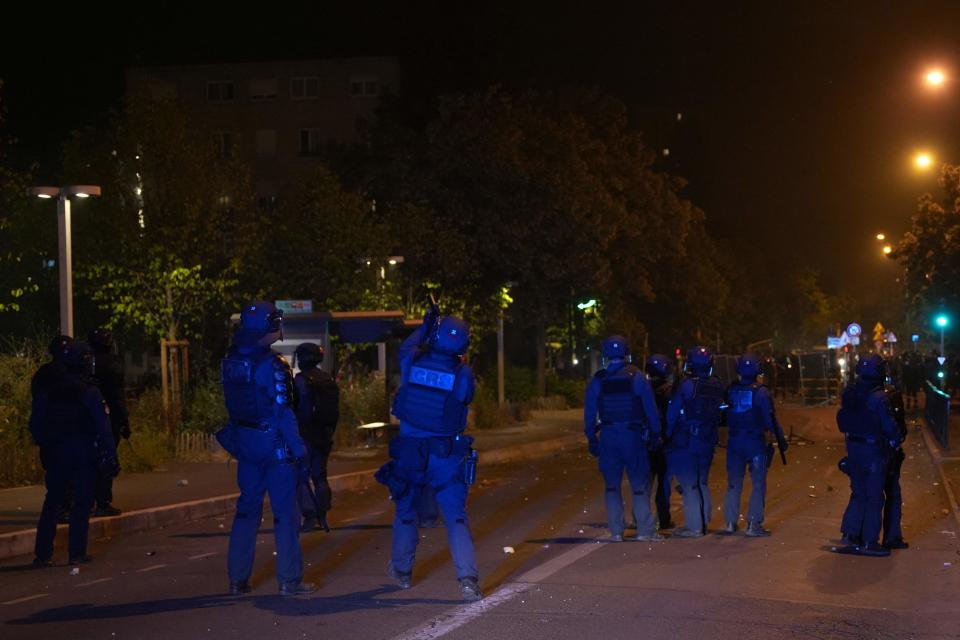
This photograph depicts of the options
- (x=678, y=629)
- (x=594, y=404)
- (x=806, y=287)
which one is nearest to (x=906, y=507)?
(x=594, y=404)

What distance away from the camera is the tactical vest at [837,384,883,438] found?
10.7 metres

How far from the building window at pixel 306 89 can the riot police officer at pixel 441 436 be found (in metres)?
59.7

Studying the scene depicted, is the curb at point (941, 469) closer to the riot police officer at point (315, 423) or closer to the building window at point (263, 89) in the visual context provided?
the riot police officer at point (315, 423)

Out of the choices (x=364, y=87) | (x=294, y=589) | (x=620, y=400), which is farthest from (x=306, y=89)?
(x=294, y=589)

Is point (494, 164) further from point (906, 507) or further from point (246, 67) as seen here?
point (246, 67)

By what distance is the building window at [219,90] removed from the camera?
66.9m

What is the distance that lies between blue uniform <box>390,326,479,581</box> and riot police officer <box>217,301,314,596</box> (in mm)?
720

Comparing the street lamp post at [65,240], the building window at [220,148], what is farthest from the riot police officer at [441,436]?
the building window at [220,148]

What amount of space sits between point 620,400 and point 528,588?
231cm

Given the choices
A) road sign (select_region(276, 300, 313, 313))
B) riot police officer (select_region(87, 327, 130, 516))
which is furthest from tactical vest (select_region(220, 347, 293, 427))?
road sign (select_region(276, 300, 313, 313))

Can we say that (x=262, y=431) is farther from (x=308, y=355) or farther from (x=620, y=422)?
(x=308, y=355)

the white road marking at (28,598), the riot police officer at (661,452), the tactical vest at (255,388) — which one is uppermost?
the tactical vest at (255,388)

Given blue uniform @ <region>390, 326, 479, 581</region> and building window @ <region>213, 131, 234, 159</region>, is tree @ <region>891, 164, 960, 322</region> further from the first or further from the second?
blue uniform @ <region>390, 326, 479, 581</region>

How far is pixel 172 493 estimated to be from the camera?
15.4 m
